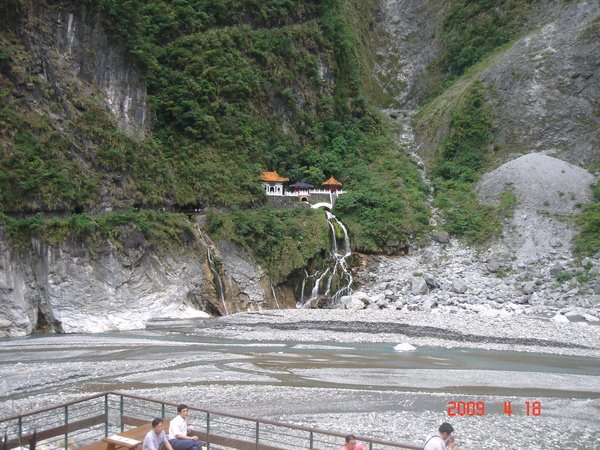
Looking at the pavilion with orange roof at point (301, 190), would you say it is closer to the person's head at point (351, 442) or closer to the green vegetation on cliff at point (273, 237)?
the green vegetation on cliff at point (273, 237)

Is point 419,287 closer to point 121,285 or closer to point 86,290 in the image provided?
point 121,285

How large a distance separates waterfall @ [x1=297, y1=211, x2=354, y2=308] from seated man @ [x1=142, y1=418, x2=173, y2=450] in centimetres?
3318

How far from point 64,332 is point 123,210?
435 inches

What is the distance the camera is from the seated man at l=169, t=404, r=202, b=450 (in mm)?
10484

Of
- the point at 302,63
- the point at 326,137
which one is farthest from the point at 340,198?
the point at 302,63

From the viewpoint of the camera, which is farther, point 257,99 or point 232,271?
point 257,99

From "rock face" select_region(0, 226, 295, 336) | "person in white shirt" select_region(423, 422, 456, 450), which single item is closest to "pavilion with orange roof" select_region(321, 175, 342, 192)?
"rock face" select_region(0, 226, 295, 336)

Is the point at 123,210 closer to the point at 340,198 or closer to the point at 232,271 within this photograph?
the point at 232,271

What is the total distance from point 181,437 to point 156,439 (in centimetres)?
50

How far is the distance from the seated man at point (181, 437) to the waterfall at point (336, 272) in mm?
32677

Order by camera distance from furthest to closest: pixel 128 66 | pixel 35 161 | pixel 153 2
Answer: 1. pixel 153 2
2. pixel 128 66
3. pixel 35 161

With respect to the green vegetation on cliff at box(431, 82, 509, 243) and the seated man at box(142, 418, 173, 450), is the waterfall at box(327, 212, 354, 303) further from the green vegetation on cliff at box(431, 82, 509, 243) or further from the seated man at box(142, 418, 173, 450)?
the seated man at box(142, 418, 173, 450)

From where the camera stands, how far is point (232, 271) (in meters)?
41.6

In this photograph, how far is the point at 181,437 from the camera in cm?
1062
